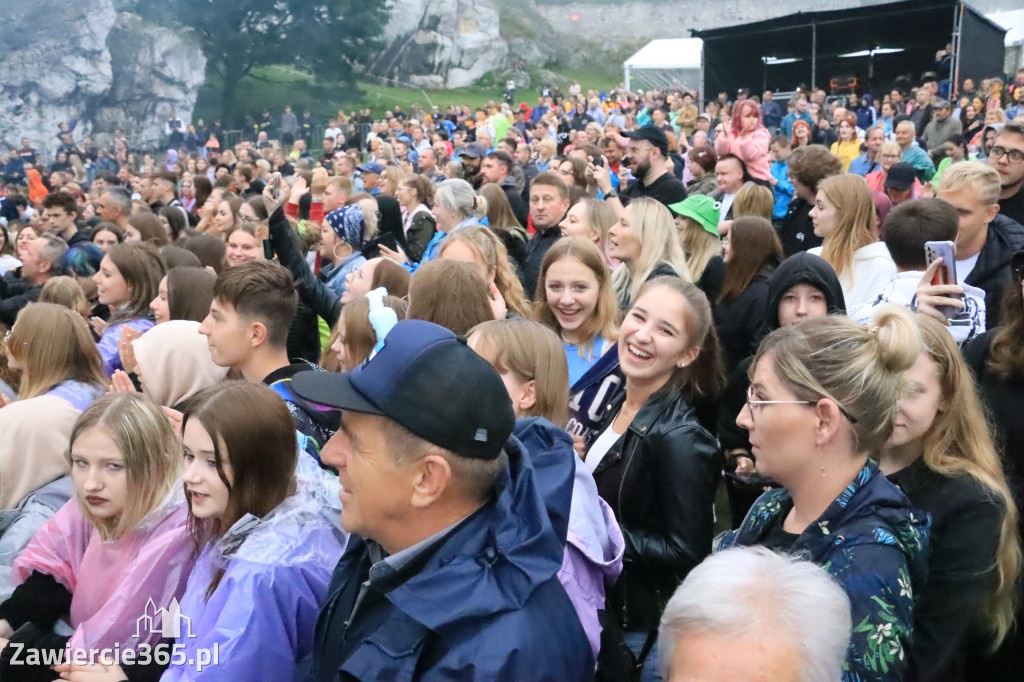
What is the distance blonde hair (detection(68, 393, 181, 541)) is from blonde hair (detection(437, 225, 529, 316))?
6.31 ft

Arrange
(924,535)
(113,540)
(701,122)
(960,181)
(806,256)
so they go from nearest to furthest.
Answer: (924,535), (113,540), (806,256), (960,181), (701,122)

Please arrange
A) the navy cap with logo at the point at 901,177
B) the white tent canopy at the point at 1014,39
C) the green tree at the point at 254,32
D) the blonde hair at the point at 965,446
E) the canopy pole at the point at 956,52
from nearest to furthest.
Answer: the blonde hair at the point at 965,446
the navy cap with logo at the point at 901,177
the canopy pole at the point at 956,52
the white tent canopy at the point at 1014,39
the green tree at the point at 254,32

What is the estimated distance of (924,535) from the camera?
6.75 ft

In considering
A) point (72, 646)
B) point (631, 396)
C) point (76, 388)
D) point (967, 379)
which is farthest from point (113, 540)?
point (967, 379)

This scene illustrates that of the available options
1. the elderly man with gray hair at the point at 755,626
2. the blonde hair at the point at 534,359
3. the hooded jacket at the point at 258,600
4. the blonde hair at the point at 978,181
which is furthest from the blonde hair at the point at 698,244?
the elderly man with gray hair at the point at 755,626

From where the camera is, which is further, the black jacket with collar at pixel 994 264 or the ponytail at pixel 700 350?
the black jacket with collar at pixel 994 264

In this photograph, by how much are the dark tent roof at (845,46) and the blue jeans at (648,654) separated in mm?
20401

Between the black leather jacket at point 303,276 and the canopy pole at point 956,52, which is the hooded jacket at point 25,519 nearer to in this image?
the black leather jacket at point 303,276

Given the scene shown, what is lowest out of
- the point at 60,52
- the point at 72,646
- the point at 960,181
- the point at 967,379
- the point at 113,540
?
the point at 72,646

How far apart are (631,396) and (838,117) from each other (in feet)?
42.2

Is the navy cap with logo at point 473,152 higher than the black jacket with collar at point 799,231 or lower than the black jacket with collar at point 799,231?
higher

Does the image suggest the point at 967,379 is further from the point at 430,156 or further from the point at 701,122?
the point at 701,122

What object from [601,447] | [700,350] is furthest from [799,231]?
[601,447]

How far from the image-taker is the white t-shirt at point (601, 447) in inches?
118
